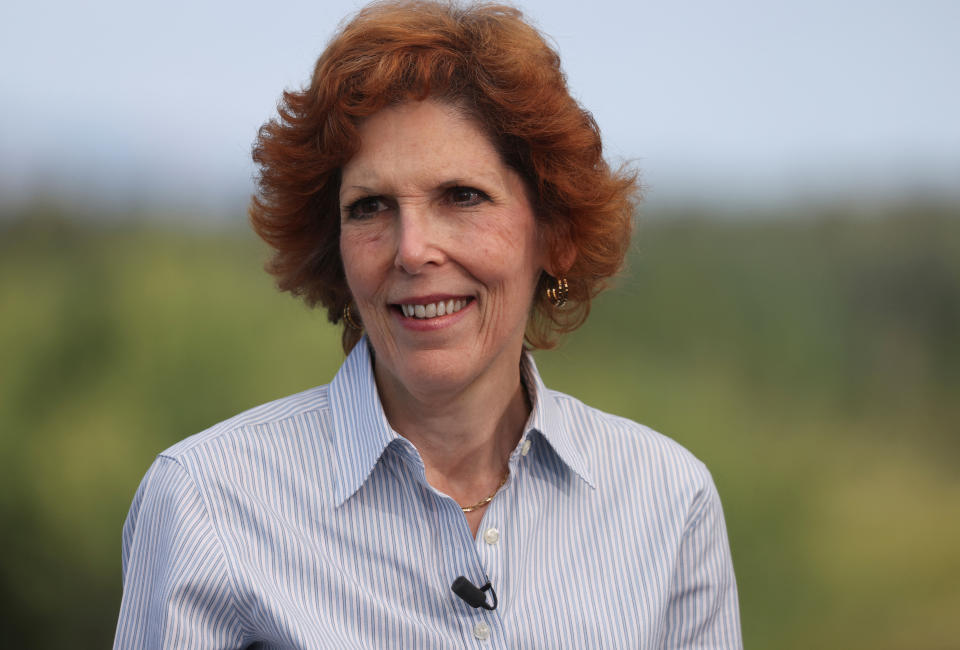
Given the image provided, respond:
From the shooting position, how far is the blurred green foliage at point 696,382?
3230 mm

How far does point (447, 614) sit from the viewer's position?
1.59m

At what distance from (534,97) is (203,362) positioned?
2.11 meters

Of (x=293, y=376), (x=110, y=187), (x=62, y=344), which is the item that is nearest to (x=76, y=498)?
(x=62, y=344)

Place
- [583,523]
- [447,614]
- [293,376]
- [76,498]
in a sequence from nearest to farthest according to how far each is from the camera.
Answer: [447,614]
[583,523]
[76,498]
[293,376]

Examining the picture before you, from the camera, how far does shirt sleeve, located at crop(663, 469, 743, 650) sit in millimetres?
1858

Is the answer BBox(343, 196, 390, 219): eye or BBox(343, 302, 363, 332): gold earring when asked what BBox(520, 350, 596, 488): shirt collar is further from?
BBox(343, 196, 390, 219): eye

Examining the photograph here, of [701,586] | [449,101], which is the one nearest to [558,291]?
[449,101]

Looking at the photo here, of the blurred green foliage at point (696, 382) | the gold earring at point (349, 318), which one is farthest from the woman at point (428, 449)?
the blurred green foliage at point (696, 382)

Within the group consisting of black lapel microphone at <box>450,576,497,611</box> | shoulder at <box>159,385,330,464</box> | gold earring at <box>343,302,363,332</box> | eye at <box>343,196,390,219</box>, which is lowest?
black lapel microphone at <box>450,576,497,611</box>

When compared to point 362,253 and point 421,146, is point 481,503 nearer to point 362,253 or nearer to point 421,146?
point 362,253

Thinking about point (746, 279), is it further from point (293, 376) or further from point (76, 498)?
point (76, 498)

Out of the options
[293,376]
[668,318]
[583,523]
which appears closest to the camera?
[583,523]

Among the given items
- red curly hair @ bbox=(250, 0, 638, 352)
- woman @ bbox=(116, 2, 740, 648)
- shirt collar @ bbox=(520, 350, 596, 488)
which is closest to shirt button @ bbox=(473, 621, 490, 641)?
woman @ bbox=(116, 2, 740, 648)

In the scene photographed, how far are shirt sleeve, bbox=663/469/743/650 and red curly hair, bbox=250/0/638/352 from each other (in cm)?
55
